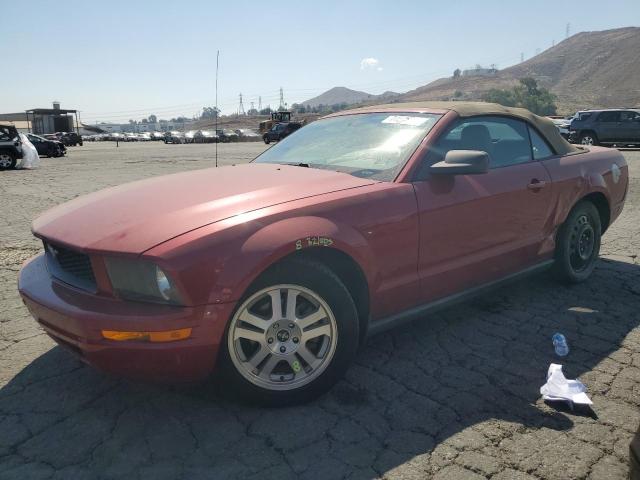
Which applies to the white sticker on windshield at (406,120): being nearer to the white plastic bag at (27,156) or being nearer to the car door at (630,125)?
the white plastic bag at (27,156)

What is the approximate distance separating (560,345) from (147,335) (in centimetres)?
241

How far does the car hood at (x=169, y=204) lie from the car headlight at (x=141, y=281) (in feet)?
0.22

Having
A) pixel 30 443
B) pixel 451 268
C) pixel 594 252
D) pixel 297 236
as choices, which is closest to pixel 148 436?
pixel 30 443

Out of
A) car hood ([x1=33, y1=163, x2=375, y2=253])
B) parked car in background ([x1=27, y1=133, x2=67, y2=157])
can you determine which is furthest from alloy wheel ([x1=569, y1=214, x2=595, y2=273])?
parked car in background ([x1=27, y1=133, x2=67, y2=157])

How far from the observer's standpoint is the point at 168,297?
7.33 ft

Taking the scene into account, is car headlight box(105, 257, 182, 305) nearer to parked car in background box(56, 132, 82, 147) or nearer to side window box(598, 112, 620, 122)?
side window box(598, 112, 620, 122)

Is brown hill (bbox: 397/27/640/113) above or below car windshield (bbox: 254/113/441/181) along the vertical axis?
above

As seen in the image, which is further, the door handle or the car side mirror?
the door handle

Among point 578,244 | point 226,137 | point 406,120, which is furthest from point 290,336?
point 226,137

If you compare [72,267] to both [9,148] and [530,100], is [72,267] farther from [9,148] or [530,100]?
[530,100]

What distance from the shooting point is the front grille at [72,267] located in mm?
2461

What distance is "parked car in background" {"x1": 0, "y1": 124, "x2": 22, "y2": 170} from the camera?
17219mm

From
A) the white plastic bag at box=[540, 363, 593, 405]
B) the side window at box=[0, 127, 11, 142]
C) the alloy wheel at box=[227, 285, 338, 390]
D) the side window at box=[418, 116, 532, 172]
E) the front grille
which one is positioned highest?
the side window at box=[0, 127, 11, 142]

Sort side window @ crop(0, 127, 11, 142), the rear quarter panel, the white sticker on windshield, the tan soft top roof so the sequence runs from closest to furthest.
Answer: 1. the white sticker on windshield
2. the tan soft top roof
3. the rear quarter panel
4. side window @ crop(0, 127, 11, 142)
